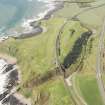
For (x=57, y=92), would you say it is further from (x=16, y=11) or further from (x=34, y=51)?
(x=16, y=11)

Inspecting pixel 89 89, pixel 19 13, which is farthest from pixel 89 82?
pixel 19 13

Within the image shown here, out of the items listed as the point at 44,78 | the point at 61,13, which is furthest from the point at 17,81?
the point at 61,13

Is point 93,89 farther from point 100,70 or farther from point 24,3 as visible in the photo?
point 24,3

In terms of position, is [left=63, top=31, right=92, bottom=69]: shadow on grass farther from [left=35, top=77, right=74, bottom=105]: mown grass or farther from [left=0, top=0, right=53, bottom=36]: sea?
[left=0, top=0, right=53, bottom=36]: sea

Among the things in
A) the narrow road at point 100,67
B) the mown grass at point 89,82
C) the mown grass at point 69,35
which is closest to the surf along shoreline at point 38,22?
the mown grass at point 69,35

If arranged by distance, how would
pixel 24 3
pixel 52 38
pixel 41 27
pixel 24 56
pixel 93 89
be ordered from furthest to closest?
pixel 24 3 → pixel 41 27 → pixel 52 38 → pixel 24 56 → pixel 93 89

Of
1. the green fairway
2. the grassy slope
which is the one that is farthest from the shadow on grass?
the green fairway
